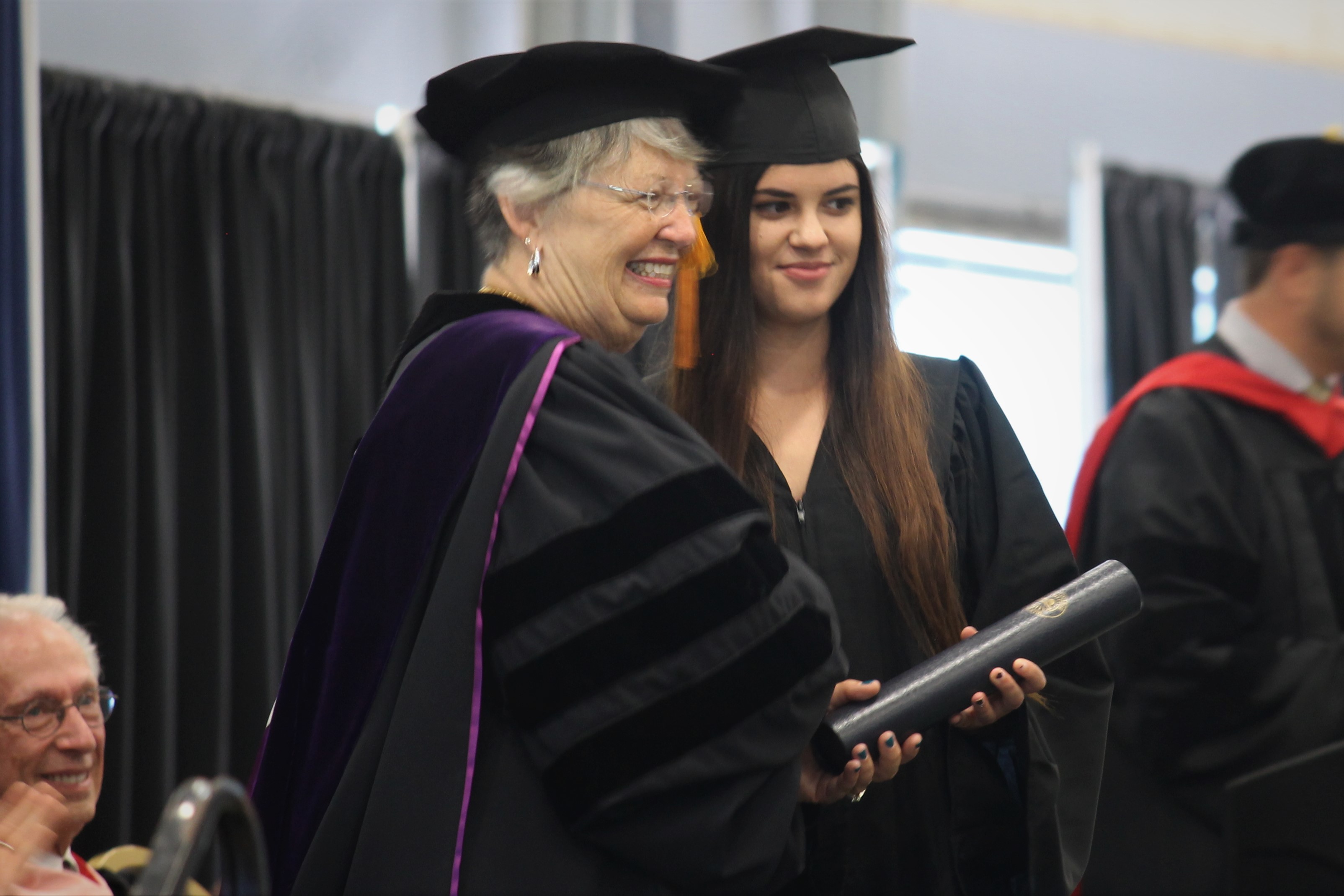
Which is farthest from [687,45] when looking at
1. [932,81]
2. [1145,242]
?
[1145,242]

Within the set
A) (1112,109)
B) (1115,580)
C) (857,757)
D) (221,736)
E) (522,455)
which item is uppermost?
(1112,109)

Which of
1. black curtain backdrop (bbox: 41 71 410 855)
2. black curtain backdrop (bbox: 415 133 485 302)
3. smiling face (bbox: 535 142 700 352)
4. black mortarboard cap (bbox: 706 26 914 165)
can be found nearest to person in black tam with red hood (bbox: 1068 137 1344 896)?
black mortarboard cap (bbox: 706 26 914 165)

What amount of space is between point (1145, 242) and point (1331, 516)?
273 centimetres

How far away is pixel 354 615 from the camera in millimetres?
2008

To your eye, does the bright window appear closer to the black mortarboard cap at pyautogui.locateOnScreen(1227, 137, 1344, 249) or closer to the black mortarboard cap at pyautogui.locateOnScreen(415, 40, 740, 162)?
the black mortarboard cap at pyautogui.locateOnScreen(1227, 137, 1344, 249)

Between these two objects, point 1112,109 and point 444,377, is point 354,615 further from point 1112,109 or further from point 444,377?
point 1112,109

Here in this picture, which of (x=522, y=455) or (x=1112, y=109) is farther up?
(x=1112, y=109)

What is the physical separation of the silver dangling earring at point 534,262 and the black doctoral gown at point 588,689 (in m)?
0.30

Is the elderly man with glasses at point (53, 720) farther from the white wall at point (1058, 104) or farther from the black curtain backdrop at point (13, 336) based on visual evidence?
the white wall at point (1058, 104)

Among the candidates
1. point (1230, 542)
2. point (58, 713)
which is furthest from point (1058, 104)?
point (58, 713)

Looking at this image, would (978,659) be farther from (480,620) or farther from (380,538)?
(380,538)

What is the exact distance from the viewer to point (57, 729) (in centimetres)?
274

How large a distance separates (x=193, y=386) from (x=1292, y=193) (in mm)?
2983

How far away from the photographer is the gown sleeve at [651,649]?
6.10 feet
